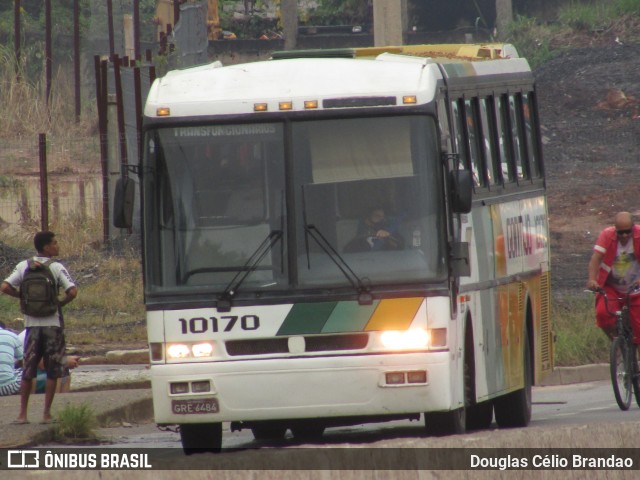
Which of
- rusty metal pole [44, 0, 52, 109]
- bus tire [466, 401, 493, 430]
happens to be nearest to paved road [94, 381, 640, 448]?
bus tire [466, 401, 493, 430]

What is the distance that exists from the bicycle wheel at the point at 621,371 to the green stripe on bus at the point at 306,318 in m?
4.60

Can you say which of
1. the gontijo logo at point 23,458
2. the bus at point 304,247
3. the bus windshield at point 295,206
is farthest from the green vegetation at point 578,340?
the gontijo logo at point 23,458

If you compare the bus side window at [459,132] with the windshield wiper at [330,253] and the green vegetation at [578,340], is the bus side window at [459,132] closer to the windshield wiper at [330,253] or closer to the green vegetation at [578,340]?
the windshield wiper at [330,253]

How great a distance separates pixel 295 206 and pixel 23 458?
2.46 m

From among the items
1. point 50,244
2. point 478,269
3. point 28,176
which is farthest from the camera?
point 28,176

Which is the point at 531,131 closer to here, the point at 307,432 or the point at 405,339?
the point at 307,432

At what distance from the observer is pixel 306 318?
10.4 metres

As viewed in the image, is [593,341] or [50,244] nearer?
[50,244]

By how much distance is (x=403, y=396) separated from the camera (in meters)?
10.3

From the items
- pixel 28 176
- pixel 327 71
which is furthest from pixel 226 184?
pixel 28 176

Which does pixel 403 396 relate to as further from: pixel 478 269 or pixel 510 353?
pixel 510 353

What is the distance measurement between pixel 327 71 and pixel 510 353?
3.43 m

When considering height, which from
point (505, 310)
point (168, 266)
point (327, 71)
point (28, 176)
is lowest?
point (28, 176)

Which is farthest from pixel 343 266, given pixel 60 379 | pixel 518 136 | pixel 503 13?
pixel 503 13
